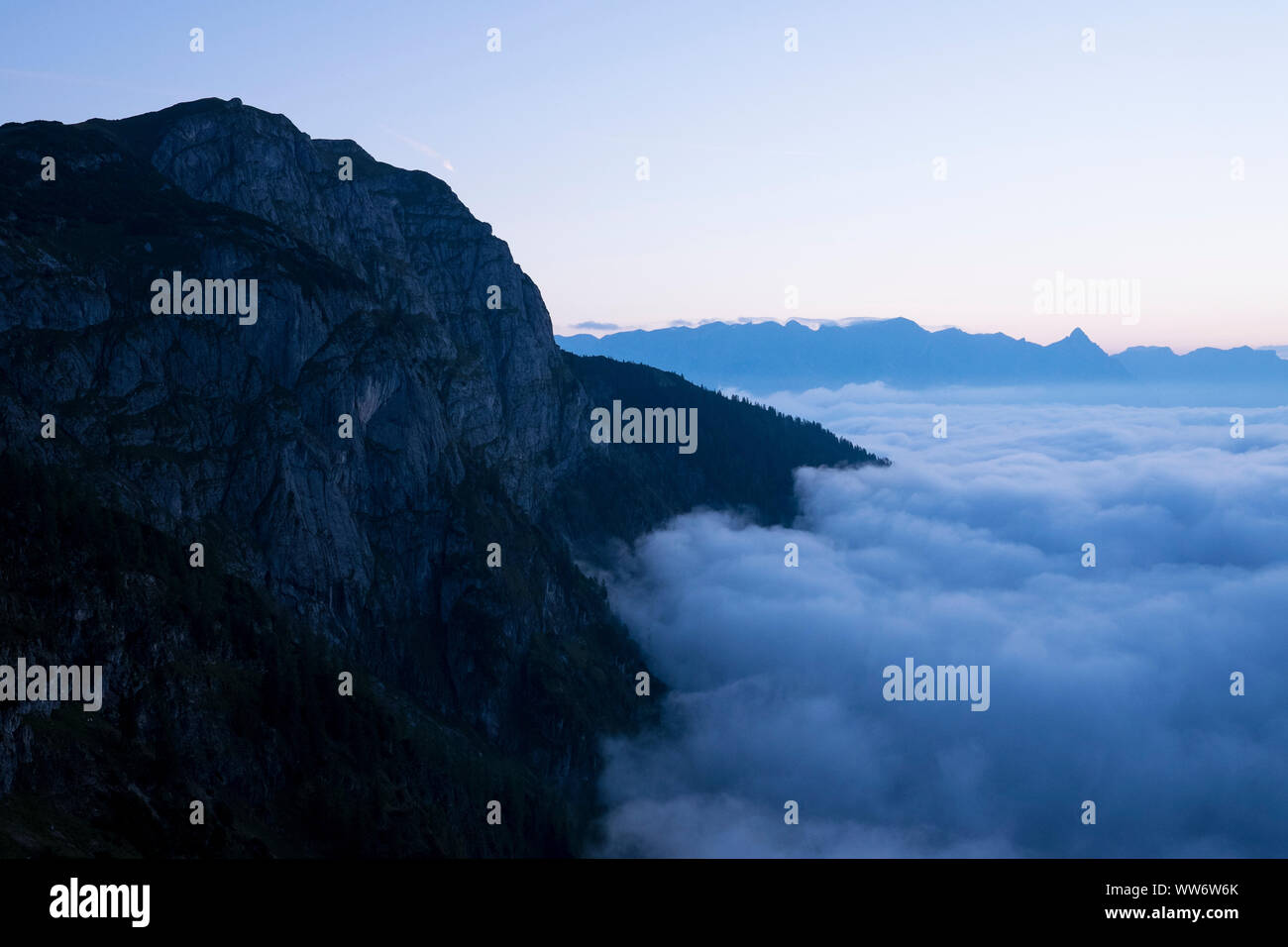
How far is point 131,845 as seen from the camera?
303 ft

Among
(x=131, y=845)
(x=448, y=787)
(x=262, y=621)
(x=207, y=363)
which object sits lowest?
(x=448, y=787)

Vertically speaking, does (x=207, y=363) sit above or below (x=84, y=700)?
above

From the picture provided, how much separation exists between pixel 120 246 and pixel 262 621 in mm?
81358

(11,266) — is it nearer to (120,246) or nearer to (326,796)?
(120,246)

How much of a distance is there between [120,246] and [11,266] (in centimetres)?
2314

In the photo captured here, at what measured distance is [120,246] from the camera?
16788cm
